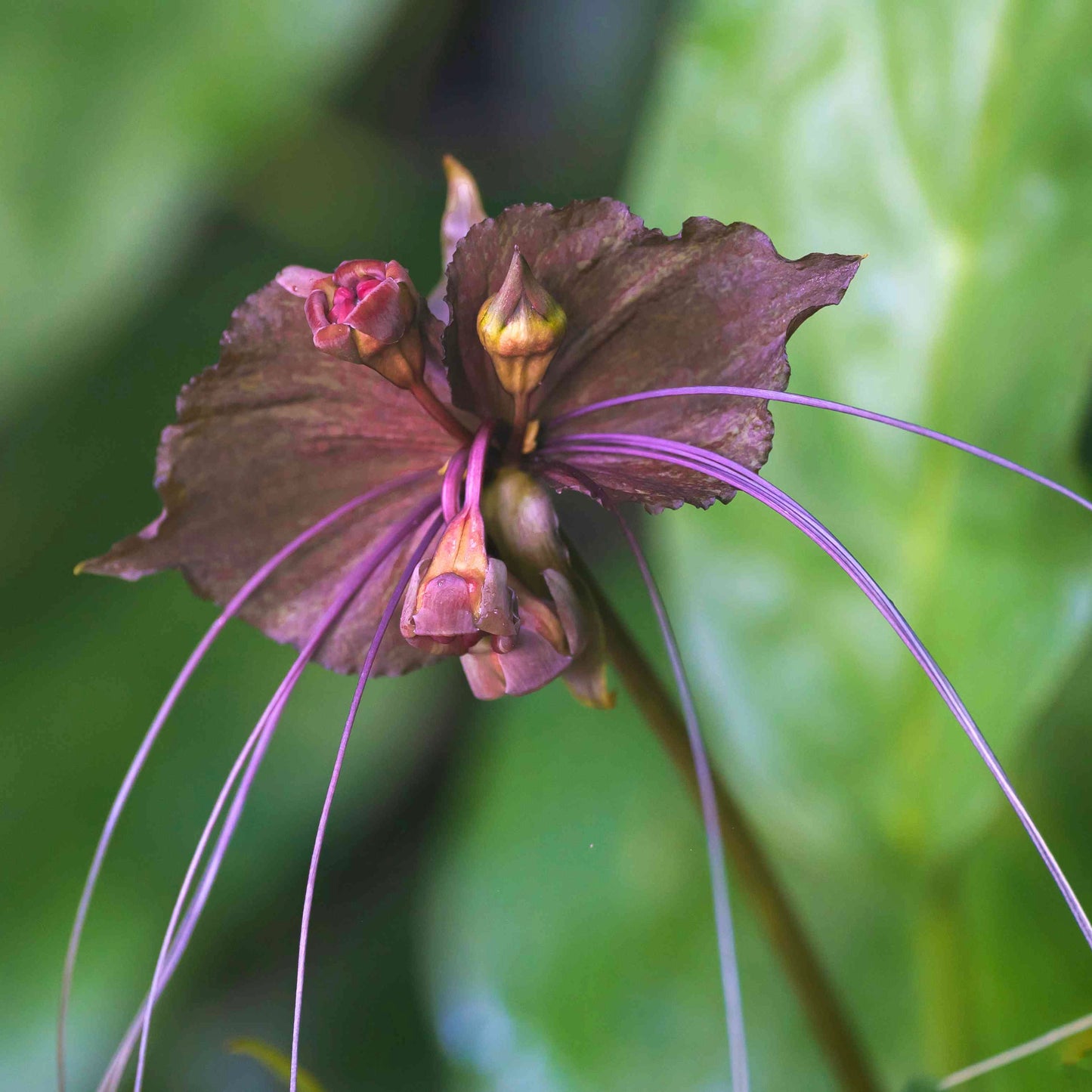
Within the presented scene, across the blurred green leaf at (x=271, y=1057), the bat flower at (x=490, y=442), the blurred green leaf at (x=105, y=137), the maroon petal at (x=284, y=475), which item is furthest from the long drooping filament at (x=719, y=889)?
the blurred green leaf at (x=105, y=137)

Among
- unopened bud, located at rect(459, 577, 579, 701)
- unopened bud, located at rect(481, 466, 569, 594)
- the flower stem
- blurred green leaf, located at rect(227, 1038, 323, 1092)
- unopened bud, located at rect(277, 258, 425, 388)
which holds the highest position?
unopened bud, located at rect(277, 258, 425, 388)

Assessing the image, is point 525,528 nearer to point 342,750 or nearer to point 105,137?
point 342,750

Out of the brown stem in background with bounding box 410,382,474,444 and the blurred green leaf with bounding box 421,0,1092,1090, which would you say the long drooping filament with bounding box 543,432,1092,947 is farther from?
the blurred green leaf with bounding box 421,0,1092,1090

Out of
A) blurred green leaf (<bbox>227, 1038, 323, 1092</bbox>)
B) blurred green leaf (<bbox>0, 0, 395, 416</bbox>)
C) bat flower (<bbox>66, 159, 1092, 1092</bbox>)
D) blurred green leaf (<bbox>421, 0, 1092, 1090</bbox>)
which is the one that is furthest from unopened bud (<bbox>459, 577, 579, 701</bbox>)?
blurred green leaf (<bbox>0, 0, 395, 416</bbox>)

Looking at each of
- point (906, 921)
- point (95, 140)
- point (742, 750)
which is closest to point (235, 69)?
point (95, 140)

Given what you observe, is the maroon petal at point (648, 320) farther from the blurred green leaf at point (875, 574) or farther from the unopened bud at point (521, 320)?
the blurred green leaf at point (875, 574)

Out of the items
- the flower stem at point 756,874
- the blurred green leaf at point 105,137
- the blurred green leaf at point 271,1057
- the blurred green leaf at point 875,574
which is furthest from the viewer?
the blurred green leaf at point 105,137
